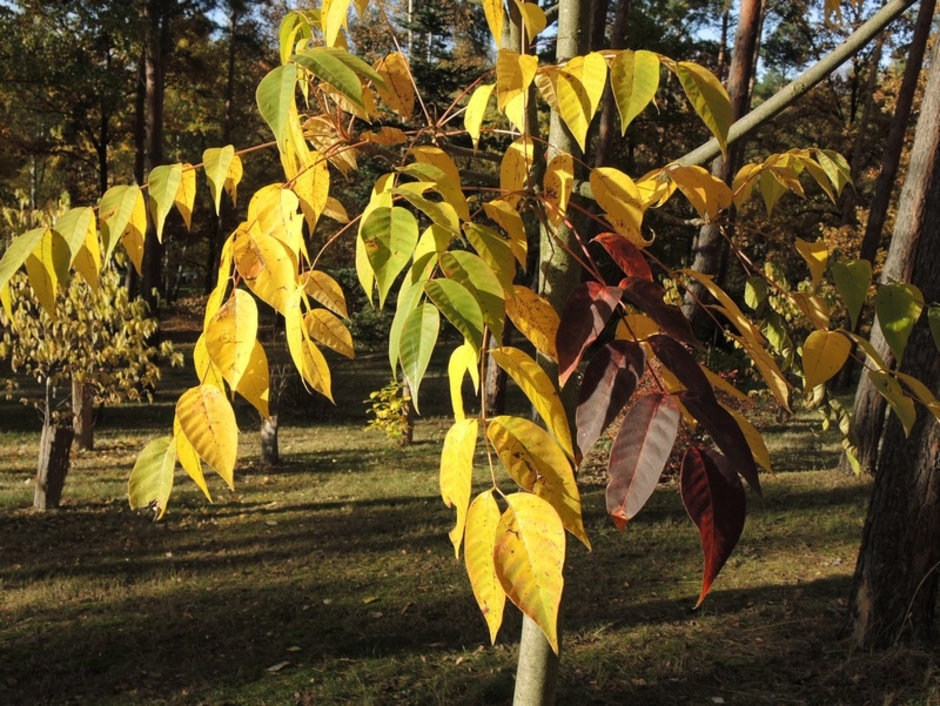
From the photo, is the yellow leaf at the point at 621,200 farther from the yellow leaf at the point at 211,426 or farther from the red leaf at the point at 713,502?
the yellow leaf at the point at 211,426

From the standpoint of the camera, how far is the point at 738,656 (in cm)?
416

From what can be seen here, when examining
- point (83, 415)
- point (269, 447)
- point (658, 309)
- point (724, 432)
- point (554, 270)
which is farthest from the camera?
point (83, 415)

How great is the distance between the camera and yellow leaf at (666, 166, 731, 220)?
112 centimetres

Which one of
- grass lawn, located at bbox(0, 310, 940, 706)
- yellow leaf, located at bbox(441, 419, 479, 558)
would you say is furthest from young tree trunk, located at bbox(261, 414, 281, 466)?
yellow leaf, located at bbox(441, 419, 479, 558)

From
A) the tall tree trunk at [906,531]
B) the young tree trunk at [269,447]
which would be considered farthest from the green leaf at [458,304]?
the young tree trunk at [269,447]

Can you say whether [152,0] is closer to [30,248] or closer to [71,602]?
[71,602]

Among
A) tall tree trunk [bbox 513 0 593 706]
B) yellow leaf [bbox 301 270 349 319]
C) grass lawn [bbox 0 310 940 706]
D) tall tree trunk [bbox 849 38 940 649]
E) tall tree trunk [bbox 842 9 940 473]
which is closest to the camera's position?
yellow leaf [bbox 301 270 349 319]

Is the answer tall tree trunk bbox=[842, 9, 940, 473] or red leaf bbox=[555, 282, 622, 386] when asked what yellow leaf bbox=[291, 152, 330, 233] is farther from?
tall tree trunk bbox=[842, 9, 940, 473]

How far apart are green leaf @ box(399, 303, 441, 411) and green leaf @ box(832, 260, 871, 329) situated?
24.2 inches

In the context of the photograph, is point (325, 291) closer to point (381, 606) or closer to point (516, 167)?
point (516, 167)

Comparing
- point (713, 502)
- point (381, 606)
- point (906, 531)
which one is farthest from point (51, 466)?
point (713, 502)

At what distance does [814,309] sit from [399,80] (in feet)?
2.17

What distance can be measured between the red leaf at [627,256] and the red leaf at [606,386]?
180mm

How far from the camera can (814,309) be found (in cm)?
115
